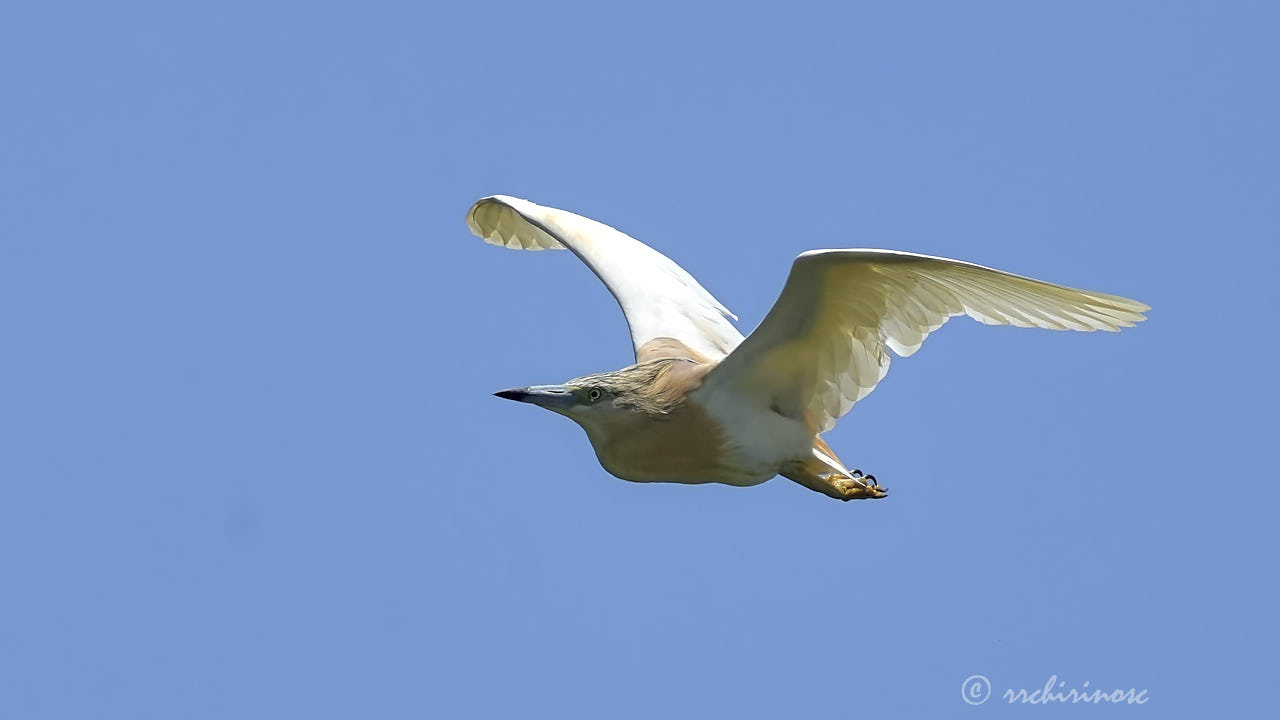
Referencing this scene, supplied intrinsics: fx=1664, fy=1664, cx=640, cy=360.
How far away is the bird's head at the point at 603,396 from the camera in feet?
34.5

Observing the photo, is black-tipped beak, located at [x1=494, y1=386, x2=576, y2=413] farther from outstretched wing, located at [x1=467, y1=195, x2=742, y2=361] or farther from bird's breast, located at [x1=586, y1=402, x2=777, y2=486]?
outstretched wing, located at [x1=467, y1=195, x2=742, y2=361]

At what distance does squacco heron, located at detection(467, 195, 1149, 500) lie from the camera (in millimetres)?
10102

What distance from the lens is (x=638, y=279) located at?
13.2 m

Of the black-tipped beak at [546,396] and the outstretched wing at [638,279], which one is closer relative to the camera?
the black-tipped beak at [546,396]

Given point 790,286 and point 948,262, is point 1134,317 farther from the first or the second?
point 790,286

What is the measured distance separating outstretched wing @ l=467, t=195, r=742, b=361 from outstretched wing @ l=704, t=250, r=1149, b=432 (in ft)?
4.19

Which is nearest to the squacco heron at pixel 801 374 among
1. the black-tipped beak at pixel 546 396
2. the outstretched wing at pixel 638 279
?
the black-tipped beak at pixel 546 396

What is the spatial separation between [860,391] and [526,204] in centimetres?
449

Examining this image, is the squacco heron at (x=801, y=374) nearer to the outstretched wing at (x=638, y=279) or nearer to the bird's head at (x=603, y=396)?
the bird's head at (x=603, y=396)

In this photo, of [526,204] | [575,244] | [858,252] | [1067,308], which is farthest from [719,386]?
[526,204]

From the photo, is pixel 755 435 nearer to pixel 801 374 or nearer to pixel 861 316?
pixel 801 374

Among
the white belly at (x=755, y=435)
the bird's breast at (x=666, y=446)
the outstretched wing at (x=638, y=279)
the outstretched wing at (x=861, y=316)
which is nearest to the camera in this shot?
the outstretched wing at (x=861, y=316)

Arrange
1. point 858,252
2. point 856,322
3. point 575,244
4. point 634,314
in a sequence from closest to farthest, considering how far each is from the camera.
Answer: point 858,252, point 856,322, point 634,314, point 575,244

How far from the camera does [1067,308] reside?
1016cm
